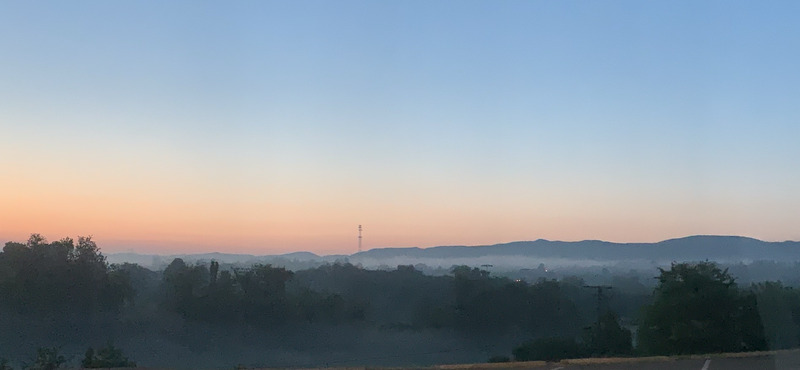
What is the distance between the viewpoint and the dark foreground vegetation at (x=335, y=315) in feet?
78.8

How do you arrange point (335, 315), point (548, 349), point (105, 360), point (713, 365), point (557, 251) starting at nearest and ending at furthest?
point (713, 365) < point (105, 360) < point (548, 349) < point (335, 315) < point (557, 251)

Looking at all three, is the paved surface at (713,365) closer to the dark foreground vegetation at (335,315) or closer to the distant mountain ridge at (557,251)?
the dark foreground vegetation at (335,315)

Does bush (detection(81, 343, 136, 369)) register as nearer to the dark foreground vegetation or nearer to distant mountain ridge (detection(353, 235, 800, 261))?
the dark foreground vegetation

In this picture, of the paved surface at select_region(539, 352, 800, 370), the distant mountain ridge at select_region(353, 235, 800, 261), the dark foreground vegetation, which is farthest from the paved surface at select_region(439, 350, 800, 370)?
the distant mountain ridge at select_region(353, 235, 800, 261)

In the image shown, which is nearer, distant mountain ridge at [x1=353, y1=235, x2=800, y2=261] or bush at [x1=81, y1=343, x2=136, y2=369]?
bush at [x1=81, y1=343, x2=136, y2=369]

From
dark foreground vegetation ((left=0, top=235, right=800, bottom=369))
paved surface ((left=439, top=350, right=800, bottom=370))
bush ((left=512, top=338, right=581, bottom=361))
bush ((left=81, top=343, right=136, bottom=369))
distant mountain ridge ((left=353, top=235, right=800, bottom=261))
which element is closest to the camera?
paved surface ((left=439, top=350, right=800, bottom=370))

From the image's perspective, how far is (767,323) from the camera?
23375 millimetres

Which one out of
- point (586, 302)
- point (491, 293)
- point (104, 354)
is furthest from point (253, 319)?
point (586, 302)

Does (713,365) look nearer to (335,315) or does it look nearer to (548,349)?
(548,349)

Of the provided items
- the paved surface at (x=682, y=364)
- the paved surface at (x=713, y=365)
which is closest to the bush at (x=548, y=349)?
the paved surface at (x=682, y=364)

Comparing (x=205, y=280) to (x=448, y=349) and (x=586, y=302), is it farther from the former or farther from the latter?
(x=586, y=302)

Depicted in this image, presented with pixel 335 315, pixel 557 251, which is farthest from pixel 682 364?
pixel 557 251

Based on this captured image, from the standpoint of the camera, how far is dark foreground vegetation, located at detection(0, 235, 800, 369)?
2403 centimetres

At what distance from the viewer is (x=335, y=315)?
165 ft
